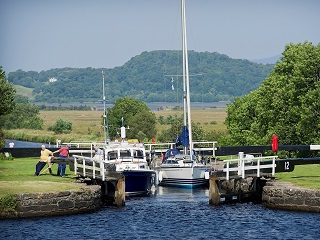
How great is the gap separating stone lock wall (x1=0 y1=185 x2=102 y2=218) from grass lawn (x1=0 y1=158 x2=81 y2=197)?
78 centimetres

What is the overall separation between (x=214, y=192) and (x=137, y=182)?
7.62 m

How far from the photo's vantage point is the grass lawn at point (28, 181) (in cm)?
4506

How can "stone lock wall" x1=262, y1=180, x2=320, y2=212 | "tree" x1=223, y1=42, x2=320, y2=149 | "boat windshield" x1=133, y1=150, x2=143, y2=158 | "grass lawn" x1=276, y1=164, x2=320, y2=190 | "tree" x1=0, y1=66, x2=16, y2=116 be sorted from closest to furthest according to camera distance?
"stone lock wall" x1=262, y1=180, x2=320, y2=212 → "grass lawn" x1=276, y1=164, x2=320, y2=190 → "boat windshield" x1=133, y1=150, x2=143, y2=158 → "tree" x1=0, y1=66, x2=16, y2=116 → "tree" x1=223, y1=42, x2=320, y2=149

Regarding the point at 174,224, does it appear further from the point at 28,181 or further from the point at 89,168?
the point at 28,181

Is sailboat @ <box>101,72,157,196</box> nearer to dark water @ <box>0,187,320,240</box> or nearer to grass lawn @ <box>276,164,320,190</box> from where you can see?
dark water @ <box>0,187,320,240</box>

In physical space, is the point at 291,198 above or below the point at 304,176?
below

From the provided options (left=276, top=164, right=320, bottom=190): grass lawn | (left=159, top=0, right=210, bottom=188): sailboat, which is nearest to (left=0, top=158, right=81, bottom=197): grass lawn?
(left=159, top=0, right=210, bottom=188): sailboat

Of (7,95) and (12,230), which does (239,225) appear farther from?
(7,95)

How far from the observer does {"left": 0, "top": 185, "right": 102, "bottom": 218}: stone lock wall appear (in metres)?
43.1

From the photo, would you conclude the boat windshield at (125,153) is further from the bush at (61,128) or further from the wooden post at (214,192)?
the bush at (61,128)

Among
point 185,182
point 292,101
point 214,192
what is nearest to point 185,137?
point 185,182

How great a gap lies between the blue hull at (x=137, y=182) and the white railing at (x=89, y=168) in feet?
8.27

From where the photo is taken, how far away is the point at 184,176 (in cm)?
6000

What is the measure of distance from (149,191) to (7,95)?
22.3 meters
